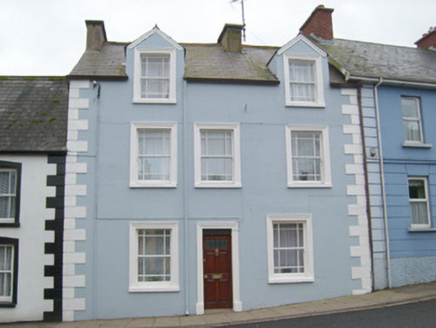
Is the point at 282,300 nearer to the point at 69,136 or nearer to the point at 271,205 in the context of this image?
the point at 271,205

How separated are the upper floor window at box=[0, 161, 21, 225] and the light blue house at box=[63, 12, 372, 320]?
1.46m

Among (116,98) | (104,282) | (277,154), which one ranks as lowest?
(104,282)

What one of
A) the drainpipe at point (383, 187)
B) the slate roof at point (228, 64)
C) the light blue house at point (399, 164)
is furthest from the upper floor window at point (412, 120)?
the slate roof at point (228, 64)

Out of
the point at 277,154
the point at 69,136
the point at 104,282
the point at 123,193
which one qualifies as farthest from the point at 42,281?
the point at 277,154

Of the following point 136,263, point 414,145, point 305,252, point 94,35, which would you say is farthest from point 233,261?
point 94,35

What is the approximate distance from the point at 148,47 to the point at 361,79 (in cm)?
693

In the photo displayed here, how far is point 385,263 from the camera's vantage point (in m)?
13.3

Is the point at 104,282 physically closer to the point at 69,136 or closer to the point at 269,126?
the point at 69,136

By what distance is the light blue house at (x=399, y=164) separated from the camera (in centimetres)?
1342

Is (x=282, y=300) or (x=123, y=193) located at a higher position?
(x=123, y=193)

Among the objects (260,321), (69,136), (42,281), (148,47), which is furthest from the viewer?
(148,47)

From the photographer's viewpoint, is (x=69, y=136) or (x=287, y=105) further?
(x=287, y=105)

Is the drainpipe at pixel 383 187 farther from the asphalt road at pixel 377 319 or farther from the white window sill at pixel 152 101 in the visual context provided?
the white window sill at pixel 152 101

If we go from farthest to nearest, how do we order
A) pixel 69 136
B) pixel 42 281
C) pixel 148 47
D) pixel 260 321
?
1. pixel 148 47
2. pixel 69 136
3. pixel 42 281
4. pixel 260 321
